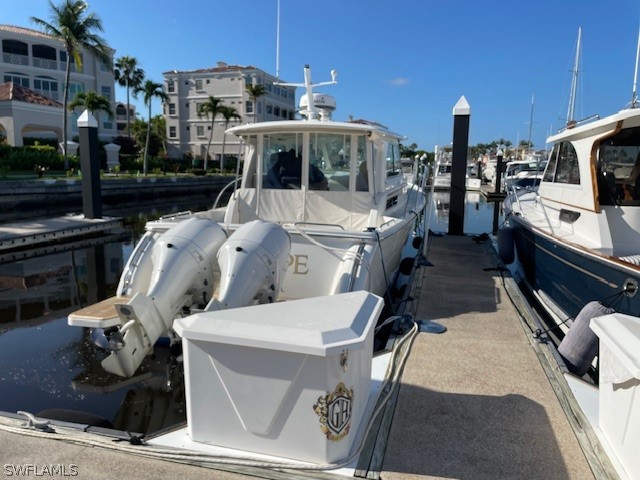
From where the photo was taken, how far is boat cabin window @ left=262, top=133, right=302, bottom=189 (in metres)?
6.99

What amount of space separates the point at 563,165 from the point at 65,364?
7.84m

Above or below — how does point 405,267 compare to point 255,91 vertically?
below

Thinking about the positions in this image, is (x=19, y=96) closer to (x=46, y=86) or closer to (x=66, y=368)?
(x=46, y=86)

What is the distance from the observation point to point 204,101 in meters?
53.5

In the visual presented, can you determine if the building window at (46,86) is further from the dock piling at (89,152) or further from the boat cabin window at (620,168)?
the boat cabin window at (620,168)

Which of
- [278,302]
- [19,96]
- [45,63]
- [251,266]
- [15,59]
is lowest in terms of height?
[278,302]

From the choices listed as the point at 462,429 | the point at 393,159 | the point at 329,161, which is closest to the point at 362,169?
the point at 329,161

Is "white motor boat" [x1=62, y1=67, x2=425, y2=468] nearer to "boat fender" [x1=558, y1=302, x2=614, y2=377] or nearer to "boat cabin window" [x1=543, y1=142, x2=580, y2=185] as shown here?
"boat fender" [x1=558, y1=302, x2=614, y2=377]

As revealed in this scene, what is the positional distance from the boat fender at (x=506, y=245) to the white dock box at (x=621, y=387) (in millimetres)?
6406

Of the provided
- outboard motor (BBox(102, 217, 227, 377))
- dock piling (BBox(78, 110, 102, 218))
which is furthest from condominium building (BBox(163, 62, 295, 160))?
outboard motor (BBox(102, 217, 227, 377))

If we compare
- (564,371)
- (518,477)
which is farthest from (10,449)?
(564,371)

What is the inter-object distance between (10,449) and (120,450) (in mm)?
636

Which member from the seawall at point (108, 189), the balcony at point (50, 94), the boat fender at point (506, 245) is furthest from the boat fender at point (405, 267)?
the balcony at point (50, 94)

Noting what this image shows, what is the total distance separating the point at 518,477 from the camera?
2.52m
